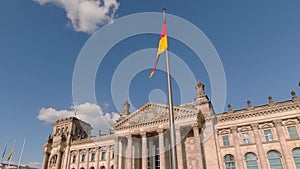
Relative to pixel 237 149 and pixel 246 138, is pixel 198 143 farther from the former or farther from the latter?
pixel 246 138

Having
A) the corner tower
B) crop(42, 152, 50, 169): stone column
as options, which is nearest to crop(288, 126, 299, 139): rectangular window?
the corner tower

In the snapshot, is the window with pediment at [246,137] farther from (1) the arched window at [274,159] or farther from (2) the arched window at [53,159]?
(2) the arched window at [53,159]

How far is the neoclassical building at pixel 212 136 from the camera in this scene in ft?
97.2

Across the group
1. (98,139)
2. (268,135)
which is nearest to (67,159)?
(98,139)

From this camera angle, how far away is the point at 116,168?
34.5 m

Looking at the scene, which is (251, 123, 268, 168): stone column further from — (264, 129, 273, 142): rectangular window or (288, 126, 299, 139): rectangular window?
(288, 126, 299, 139): rectangular window

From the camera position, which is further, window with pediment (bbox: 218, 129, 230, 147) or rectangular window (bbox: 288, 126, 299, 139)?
window with pediment (bbox: 218, 129, 230, 147)

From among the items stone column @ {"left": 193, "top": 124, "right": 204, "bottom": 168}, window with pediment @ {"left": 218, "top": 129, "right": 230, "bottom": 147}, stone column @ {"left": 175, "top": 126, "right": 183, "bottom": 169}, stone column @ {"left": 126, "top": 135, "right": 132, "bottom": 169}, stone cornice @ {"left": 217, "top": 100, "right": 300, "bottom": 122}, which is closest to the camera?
stone column @ {"left": 193, "top": 124, "right": 204, "bottom": 168}

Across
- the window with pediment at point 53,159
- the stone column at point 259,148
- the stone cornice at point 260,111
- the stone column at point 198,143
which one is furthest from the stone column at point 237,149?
the window with pediment at point 53,159

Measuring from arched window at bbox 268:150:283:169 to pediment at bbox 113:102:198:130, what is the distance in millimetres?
12221

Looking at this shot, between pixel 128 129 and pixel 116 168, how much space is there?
705 centimetres

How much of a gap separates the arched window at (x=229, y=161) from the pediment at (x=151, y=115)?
8365mm

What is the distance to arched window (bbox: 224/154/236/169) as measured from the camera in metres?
31.5

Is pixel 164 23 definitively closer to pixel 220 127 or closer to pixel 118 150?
pixel 220 127
